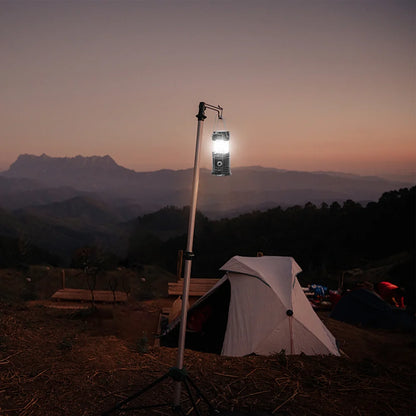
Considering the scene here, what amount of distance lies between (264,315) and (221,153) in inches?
147

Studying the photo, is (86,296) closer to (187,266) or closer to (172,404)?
(172,404)

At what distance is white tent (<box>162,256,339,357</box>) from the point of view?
5828 millimetres

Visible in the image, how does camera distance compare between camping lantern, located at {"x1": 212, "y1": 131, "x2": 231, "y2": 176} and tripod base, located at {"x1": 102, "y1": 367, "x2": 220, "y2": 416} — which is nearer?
tripod base, located at {"x1": 102, "y1": 367, "x2": 220, "y2": 416}

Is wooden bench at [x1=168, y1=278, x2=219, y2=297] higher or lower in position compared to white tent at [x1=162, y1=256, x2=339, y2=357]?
lower

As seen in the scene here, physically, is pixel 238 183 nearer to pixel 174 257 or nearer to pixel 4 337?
pixel 174 257

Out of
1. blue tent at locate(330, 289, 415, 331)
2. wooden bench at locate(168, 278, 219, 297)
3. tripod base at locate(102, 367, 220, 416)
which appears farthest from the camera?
wooden bench at locate(168, 278, 219, 297)

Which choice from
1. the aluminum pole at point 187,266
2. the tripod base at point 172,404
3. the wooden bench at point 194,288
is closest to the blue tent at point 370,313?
the wooden bench at point 194,288

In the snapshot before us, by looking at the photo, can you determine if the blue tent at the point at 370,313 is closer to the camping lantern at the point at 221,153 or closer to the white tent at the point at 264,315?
the white tent at the point at 264,315

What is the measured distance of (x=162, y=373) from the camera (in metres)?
4.39

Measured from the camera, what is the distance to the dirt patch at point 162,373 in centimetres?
360

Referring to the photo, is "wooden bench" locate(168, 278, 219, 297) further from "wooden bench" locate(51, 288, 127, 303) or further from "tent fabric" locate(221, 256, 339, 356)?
"tent fabric" locate(221, 256, 339, 356)

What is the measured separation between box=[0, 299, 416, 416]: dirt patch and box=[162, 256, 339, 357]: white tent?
20.5 inches

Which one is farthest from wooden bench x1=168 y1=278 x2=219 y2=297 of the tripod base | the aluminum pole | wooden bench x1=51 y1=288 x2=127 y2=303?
the aluminum pole

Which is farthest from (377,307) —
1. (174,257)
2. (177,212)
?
(177,212)
